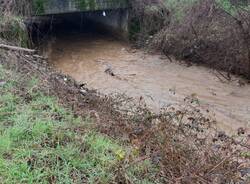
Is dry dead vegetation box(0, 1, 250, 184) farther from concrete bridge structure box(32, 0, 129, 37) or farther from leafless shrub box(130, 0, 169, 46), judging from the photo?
leafless shrub box(130, 0, 169, 46)

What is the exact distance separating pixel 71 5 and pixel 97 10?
3.03 feet

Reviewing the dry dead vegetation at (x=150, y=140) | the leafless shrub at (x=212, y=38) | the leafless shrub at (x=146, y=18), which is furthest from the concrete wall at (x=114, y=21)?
the dry dead vegetation at (x=150, y=140)

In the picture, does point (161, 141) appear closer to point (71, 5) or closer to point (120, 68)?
point (120, 68)

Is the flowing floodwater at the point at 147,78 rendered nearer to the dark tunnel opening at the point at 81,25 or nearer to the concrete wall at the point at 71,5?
the dark tunnel opening at the point at 81,25

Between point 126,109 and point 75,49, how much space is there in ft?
21.1

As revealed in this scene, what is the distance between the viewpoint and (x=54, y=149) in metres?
4.45

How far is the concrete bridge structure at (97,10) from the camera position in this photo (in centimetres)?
1148

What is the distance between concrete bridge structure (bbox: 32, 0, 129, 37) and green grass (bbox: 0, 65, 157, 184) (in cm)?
626

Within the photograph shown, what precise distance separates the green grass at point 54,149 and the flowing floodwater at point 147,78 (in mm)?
2954

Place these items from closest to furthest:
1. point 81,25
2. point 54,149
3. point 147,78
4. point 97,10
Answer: point 54,149
point 147,78
point 97,10
point 81,25

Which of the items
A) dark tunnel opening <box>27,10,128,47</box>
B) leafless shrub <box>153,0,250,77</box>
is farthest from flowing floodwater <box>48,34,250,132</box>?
dark tunnel opening <box>27,10,128,47</box>

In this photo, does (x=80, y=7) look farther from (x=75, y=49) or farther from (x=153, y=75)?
(x=153, y=75)

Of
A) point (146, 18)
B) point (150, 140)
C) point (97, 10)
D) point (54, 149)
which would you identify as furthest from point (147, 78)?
point (54, 149)

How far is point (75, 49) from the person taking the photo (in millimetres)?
12805
